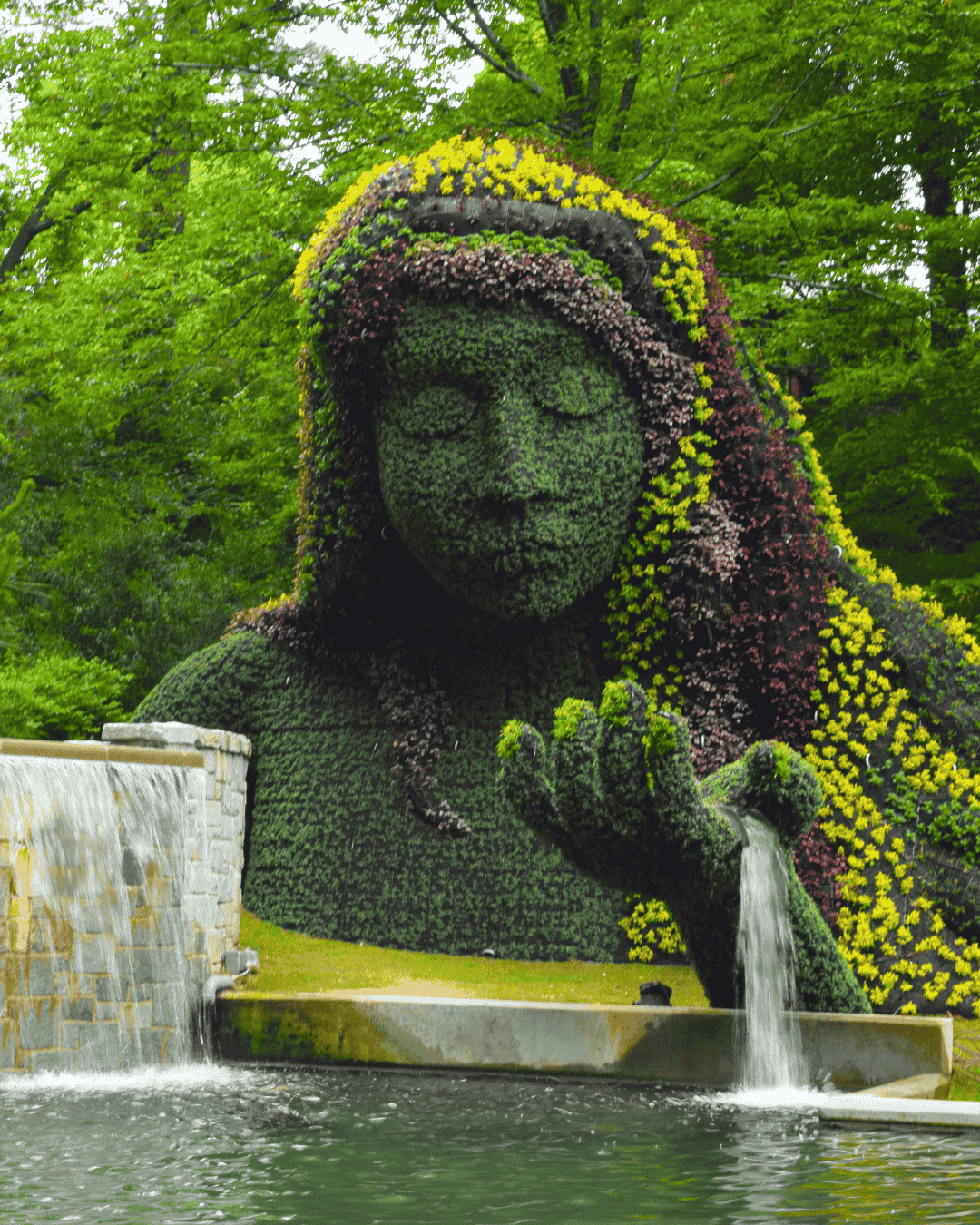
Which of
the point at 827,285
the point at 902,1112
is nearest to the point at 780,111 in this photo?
the point at 827,285

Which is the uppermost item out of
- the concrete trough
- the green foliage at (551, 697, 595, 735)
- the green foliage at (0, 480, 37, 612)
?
the green foliage at (0, 480, 37, 612)

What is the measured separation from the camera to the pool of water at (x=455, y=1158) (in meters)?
3.67

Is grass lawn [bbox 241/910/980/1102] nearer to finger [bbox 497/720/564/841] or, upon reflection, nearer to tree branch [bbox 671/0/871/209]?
finger [bbox 497/720/564/841]

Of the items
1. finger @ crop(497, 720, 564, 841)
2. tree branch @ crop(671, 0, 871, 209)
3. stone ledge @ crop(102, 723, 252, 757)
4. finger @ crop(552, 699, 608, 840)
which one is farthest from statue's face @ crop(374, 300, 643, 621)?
tree branch @ crop(671, 0, 871, 209)

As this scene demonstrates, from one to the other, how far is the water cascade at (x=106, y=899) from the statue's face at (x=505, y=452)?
1.72 metres

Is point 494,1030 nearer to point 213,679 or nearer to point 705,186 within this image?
point 213,679

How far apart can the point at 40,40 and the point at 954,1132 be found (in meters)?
12.3

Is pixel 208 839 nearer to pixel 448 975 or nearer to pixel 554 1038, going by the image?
pixel 448 975

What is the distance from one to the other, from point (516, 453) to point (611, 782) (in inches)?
103

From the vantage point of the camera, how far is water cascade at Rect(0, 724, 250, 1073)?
628cm

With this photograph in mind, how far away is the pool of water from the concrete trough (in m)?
0.16

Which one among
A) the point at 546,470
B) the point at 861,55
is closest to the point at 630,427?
the point at 546,470

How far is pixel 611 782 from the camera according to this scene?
4.59 metres

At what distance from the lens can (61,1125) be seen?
193 inches
